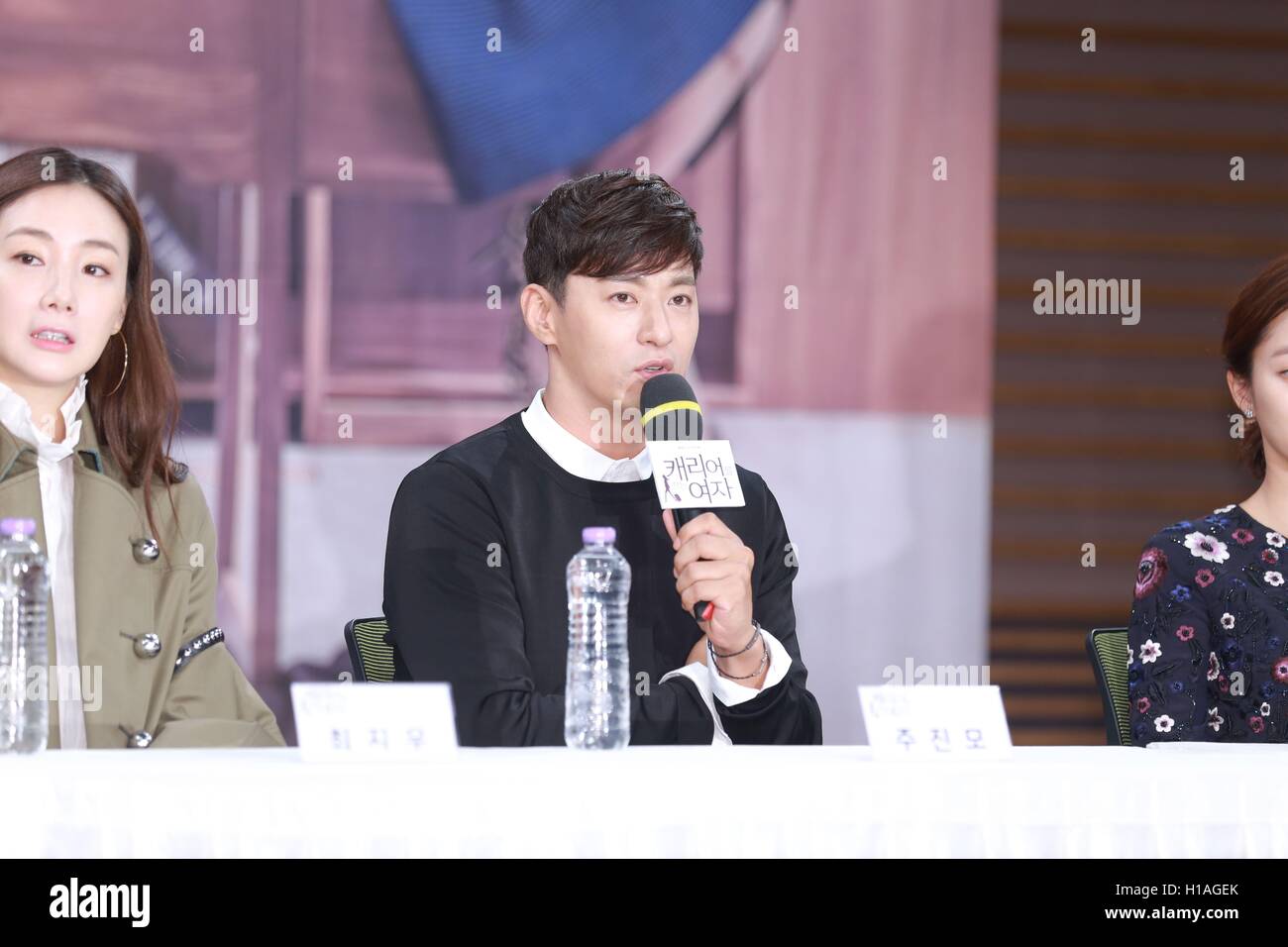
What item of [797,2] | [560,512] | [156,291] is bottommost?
[560,512]

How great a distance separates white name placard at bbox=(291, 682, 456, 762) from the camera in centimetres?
158

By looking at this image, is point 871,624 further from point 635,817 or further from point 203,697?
point 635,817

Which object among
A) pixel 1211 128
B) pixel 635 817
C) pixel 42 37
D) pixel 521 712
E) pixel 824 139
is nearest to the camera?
pixel 635 817

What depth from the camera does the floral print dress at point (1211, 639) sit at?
2248mm

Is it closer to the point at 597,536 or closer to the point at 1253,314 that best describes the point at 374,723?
the point at 597,536

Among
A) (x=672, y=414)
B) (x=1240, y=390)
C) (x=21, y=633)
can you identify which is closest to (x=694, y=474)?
(x=672, y=414)

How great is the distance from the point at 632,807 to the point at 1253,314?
1491 mm

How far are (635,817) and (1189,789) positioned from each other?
608mm

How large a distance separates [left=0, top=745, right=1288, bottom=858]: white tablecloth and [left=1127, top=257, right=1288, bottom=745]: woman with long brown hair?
65cm

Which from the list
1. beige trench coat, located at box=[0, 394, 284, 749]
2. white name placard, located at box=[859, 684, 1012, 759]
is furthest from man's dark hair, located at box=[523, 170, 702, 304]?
white name placard, located at box=[859, 684, 1012, 759]

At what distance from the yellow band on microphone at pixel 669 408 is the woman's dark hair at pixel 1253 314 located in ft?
3.29

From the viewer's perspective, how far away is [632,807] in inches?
57.7
